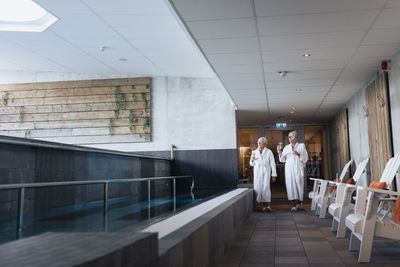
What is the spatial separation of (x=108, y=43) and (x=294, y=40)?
434 cm

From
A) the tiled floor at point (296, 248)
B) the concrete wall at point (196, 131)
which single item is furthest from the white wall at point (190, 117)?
the tiled floor at point (296, 248)

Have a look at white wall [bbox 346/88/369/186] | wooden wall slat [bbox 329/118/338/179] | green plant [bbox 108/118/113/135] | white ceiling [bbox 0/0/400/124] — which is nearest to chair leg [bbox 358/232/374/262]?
white ceiling [bbox 0/0/400/124]

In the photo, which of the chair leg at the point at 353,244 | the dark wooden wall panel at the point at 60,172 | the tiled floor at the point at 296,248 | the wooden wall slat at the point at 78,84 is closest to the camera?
the dark wooden wall panel at the point at 60,172

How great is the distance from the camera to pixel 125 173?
283 inches

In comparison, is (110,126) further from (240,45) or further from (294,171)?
(240,45)

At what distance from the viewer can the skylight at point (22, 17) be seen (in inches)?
283

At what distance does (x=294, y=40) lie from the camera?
4844mm

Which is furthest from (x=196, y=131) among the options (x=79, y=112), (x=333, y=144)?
(x=333, y=144)

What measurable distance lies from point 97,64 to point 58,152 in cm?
521

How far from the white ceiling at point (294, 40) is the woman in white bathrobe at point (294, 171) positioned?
44.4 inches

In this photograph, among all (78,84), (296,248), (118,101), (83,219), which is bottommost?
(296,248)

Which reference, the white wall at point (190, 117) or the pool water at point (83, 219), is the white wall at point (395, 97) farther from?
the white wall at point (190, 117)

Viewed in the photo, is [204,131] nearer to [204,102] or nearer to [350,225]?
[204,102]

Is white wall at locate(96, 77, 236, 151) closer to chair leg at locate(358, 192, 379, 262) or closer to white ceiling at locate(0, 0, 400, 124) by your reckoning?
white ceiling at locate(0, 0, 400, 124)
